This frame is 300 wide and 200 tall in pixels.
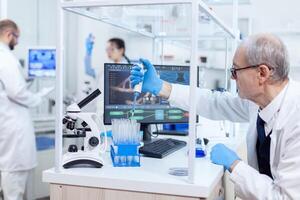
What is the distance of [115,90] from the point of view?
1.82 m

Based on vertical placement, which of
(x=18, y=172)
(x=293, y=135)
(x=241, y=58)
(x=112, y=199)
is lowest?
(x=18, y=172)

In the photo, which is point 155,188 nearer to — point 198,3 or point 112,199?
point 112,199

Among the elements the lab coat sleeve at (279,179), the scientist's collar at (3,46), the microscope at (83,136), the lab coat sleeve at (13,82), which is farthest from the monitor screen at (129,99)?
the scientist's collar at (3,46)

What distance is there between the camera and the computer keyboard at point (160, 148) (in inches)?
63.2

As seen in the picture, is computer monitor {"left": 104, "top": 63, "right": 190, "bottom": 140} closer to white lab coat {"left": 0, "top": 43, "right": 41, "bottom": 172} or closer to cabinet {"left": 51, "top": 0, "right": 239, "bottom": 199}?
cabinet {"left": 51, "top": 0, "right": 239, "bottom": 199}

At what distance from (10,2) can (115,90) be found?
115 inches

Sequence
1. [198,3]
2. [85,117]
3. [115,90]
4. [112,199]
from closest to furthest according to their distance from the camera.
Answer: [198,3]
[112,199]
[85,117]
[115,90]

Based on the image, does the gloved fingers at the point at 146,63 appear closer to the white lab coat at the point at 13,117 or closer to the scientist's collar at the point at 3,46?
the white lab coat at the point at 13,117

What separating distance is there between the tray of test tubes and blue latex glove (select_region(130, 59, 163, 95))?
0.17 metres

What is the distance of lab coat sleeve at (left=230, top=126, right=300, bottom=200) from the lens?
3.83 feet

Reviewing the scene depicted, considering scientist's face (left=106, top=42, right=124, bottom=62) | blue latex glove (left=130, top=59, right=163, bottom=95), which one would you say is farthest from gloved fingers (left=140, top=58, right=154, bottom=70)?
scientist's face (left=106, top=42, right=124, bottom=62)

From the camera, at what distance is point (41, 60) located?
132 inches

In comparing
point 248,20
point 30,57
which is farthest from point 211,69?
point 30,57

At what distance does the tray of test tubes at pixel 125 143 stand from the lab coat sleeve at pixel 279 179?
1.19ft
